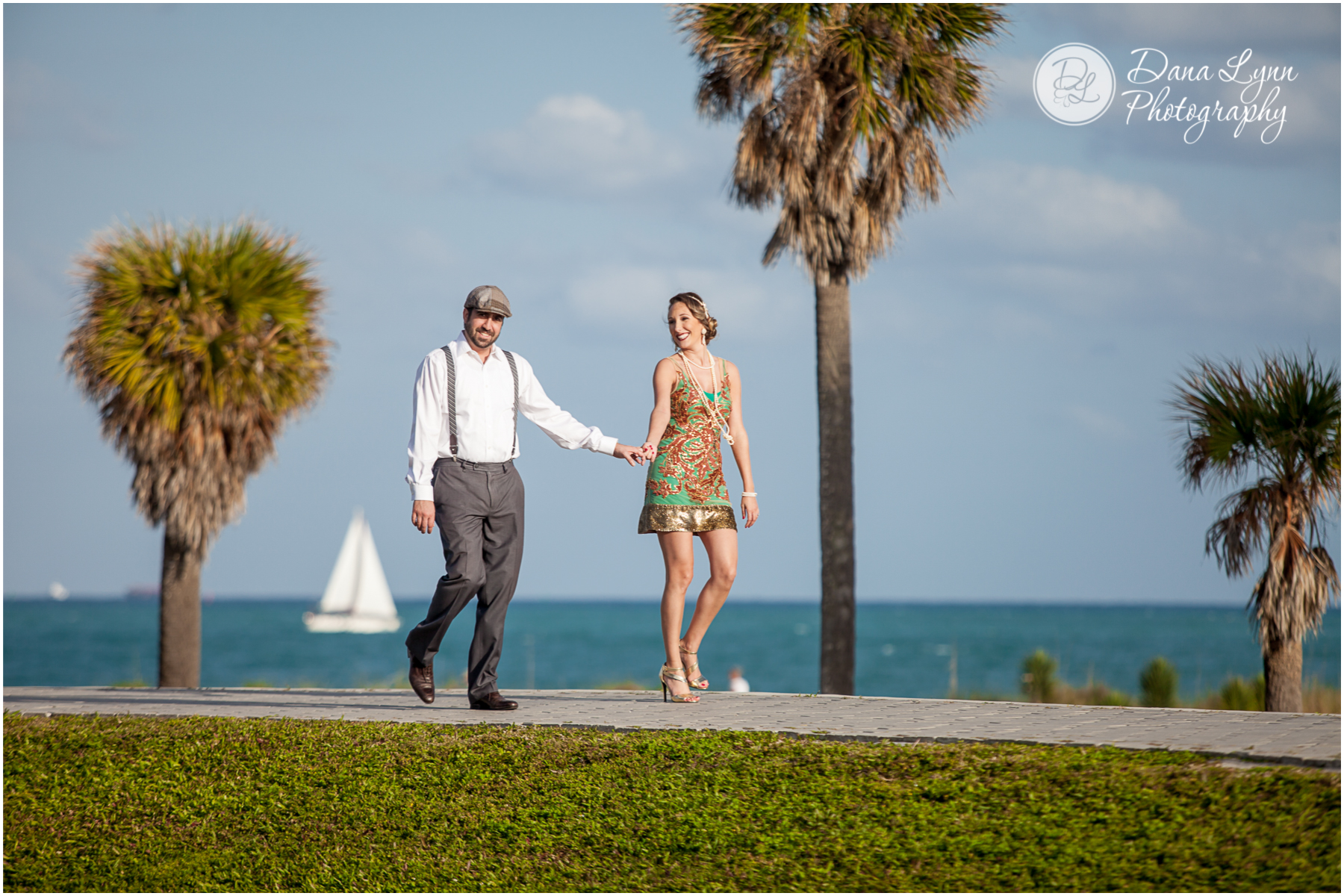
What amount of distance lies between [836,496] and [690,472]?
232 inches

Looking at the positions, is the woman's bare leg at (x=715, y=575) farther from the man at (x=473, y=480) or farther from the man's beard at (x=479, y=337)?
the man's beard at (x=479, y=337)

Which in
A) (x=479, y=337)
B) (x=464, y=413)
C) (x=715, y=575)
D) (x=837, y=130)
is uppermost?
(x=837, y=130)

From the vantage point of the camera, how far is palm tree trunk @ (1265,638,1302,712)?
9820 mm

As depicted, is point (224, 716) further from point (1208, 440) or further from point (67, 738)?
point (1208, 440)

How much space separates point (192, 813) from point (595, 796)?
2153 mm

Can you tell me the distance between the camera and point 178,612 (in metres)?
13.8

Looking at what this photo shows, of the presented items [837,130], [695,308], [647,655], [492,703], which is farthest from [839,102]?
[647,655]

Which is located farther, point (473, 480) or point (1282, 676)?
point (1282, 676)

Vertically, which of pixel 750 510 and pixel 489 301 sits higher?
pixel 489 301

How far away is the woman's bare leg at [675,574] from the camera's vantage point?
7406 millimetres

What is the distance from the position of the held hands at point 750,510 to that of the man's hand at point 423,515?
2.12 m

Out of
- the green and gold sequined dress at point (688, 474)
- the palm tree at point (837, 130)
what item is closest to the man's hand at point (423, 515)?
the green and gold sequined dress at point (688, 474)

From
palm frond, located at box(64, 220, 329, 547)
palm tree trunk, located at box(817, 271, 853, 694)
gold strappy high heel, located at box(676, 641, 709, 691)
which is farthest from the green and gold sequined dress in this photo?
palm frond, located at box(64, 220, 329, 547)

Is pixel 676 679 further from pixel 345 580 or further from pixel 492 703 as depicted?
pixel 345 580
